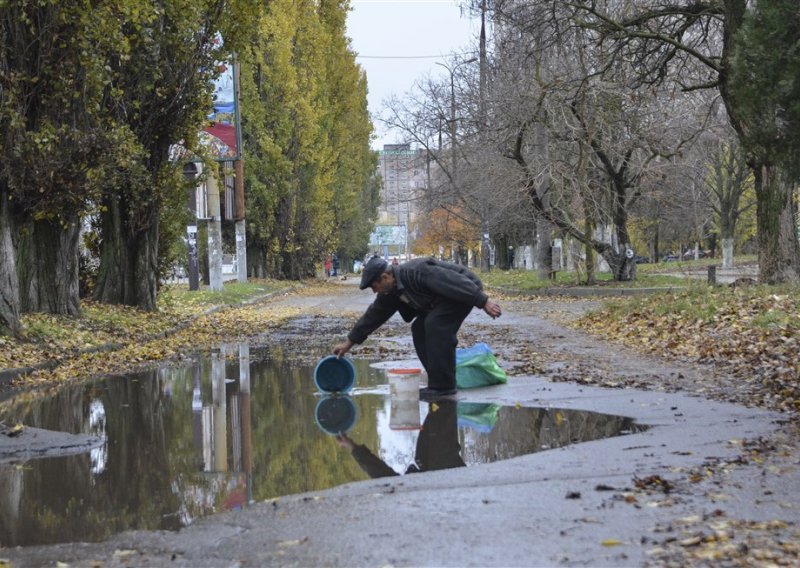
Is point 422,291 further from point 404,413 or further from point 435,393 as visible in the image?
point 404,413

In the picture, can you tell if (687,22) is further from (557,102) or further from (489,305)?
(489,305)

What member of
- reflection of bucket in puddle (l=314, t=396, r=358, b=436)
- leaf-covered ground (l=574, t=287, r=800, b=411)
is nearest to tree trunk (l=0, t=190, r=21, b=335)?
reflection of bucket in puddle (l=314, t=396, r=358, b=436)

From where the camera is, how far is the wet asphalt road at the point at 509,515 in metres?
5.04

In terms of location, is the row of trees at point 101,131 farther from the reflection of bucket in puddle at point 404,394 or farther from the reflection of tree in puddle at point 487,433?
the reflection of tree in puddle at point 487,433

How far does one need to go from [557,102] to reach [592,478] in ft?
89.5

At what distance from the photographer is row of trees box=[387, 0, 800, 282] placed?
9906 millimetres

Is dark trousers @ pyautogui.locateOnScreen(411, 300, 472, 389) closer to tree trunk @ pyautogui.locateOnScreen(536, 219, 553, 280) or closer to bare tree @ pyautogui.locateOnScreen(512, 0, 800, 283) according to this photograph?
bare tree @ pyautogui.locateOnScreen(512, 0, 800, 283)

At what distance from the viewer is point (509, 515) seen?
572cm

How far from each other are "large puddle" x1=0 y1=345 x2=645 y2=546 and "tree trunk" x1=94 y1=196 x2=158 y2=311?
41.0 ft

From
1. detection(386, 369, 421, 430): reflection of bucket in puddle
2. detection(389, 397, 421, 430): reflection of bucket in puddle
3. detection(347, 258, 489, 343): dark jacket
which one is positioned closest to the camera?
detection(389, 397, 421, 430): reflection of bucket in puddle

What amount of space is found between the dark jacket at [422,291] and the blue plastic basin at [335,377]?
2.99 feet

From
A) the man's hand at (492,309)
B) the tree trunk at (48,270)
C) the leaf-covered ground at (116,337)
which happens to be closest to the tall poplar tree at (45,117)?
the leaf-covered ground at (116,337)

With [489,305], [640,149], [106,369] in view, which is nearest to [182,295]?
[640,149]

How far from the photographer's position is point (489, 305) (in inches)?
396
